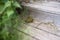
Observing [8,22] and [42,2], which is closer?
[8,22]

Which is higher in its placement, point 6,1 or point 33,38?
point 6,1

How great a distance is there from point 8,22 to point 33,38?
249 mm

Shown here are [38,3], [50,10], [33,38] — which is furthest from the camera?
[38,3]

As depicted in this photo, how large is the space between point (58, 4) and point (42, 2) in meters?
0.19

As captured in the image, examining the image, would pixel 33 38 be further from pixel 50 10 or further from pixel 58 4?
pixel 58 4

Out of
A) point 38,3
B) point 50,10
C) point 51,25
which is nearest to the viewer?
point 51,25

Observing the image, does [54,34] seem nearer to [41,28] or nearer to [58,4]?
[41,28]

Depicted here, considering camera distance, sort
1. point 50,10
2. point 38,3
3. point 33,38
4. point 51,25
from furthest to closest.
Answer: point 38,3 → point 50,10 → point 51,25 → point 33,38

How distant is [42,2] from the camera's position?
→ 1486 mm

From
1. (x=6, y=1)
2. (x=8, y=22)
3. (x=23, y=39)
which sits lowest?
(x=23, y=39)

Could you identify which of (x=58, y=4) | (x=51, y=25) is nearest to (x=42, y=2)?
(x=58, y=4)

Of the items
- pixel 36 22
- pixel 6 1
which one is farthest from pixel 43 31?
pixel 6 1

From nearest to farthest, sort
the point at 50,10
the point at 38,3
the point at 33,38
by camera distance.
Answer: the point at 33,38
the point at 50,10
the point at 38,3

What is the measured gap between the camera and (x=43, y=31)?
111cm
